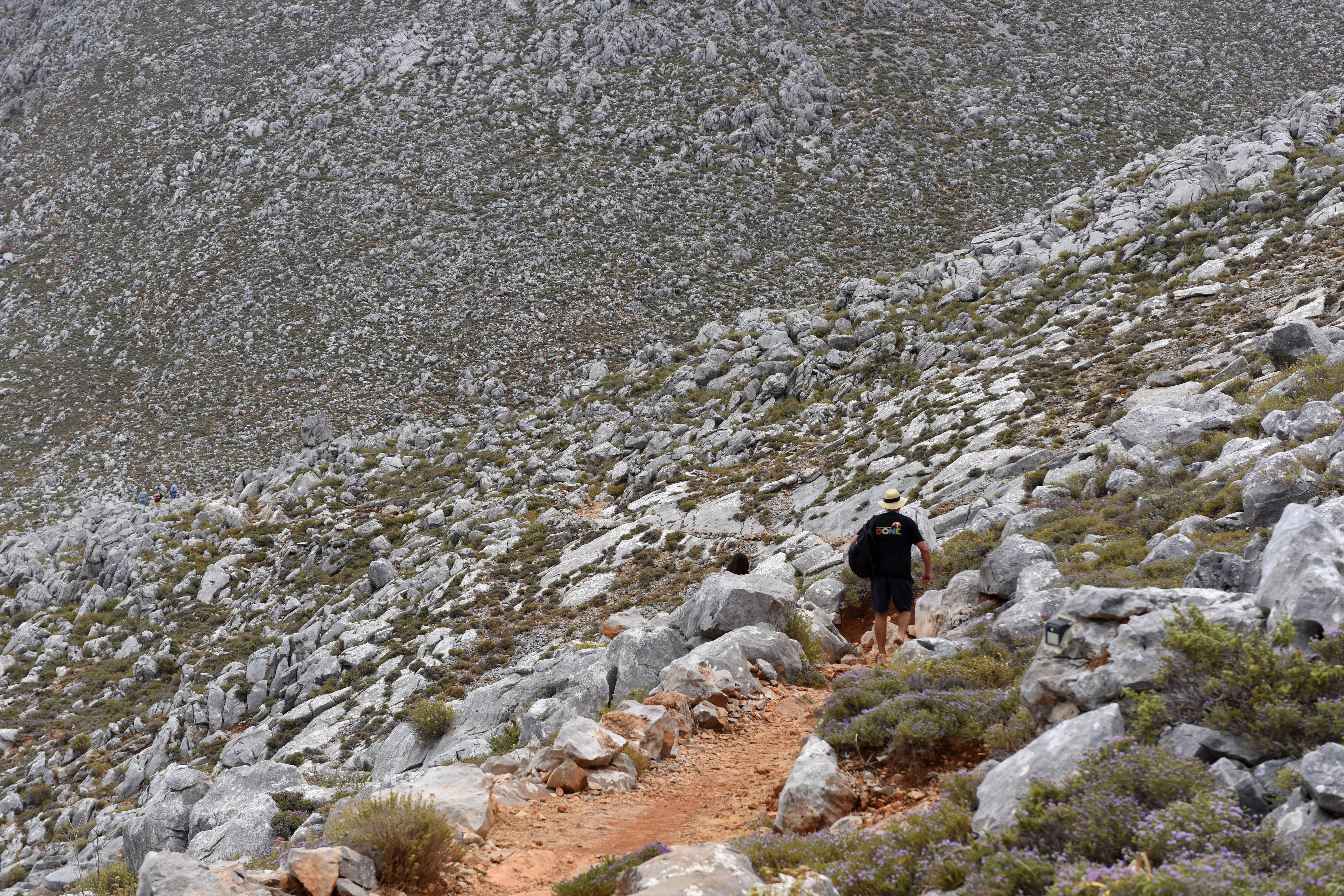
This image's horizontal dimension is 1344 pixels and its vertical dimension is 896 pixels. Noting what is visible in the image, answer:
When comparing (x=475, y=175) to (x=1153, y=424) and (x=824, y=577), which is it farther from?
(x=1153, y=424)

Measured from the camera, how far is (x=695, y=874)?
5770 mm

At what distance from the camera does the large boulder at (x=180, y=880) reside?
6.20 metres

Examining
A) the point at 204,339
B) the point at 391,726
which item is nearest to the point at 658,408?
the point at 391,726

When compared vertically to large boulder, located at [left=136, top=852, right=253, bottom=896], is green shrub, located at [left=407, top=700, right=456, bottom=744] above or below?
below

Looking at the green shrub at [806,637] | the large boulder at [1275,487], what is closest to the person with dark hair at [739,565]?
the green shrub at [806,637]

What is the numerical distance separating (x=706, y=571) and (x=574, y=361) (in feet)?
92.9

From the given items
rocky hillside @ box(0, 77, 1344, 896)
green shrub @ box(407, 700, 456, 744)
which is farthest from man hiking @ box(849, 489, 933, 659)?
green shrub @ box(407, 700, 456, 744)

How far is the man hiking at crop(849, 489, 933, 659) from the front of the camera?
12633 mm

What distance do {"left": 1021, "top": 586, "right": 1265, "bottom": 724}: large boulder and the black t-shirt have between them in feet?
17.9

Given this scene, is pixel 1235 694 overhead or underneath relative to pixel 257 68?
underneath

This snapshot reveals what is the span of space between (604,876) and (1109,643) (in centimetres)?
475

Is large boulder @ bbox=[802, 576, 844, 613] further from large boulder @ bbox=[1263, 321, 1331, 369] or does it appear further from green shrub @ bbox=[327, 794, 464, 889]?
large boulder @ bbox=[1263, 321, 1331, 369]

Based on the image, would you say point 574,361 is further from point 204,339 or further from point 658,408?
point 204,339

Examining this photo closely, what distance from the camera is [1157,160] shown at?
3662cm
